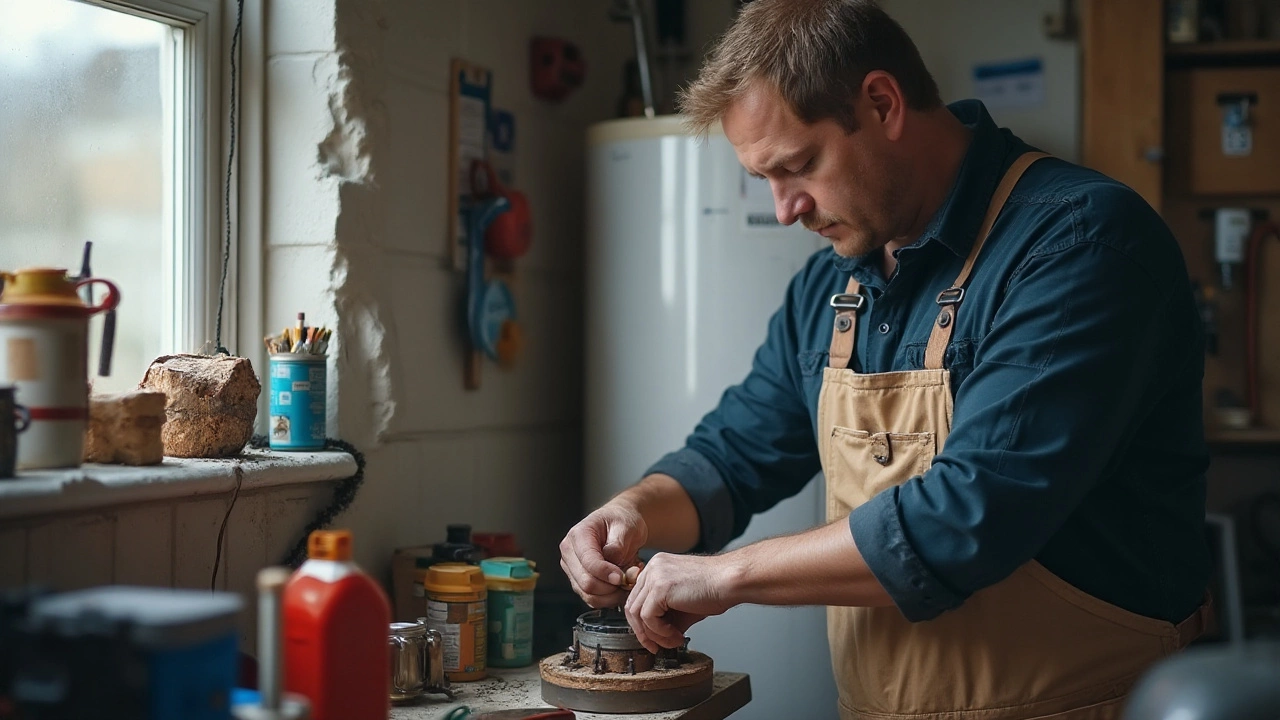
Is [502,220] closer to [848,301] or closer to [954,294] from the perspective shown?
[848,301]

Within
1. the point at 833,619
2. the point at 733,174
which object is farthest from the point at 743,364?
the point at 833,619

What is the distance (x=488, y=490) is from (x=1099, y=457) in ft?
4.24

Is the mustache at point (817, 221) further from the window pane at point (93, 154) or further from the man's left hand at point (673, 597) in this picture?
the window pane at point (93, 154)

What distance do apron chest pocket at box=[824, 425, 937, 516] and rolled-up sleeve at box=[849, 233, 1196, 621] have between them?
0.14 metres

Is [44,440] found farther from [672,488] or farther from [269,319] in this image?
[672,488]

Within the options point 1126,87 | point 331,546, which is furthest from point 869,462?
point 1126,87

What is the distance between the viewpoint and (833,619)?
1.70m

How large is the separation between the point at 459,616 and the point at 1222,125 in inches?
92.0

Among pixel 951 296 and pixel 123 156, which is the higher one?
pixel 123 156

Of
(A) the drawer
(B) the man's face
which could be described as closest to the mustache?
(B) the man's face

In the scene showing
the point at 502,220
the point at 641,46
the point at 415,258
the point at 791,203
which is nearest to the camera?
the point at 791,203

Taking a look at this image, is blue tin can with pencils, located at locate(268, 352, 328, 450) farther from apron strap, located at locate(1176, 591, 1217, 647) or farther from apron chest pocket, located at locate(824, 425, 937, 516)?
apron strap, located at locate(1176, 591, 1217, 647)

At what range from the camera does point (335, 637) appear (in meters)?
1.08

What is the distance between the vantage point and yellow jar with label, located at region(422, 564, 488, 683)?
1.70 meters
